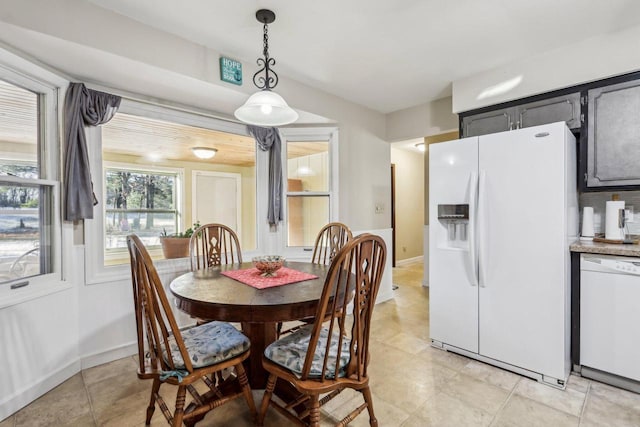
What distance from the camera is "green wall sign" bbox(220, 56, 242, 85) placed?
2.49 meters

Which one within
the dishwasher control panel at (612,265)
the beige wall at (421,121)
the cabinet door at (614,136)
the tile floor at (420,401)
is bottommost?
the tile floor at (420,401)

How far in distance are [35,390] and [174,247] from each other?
1.31 meters

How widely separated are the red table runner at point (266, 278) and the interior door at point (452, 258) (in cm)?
122

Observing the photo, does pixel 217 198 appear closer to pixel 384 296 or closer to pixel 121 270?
pixel 121 270

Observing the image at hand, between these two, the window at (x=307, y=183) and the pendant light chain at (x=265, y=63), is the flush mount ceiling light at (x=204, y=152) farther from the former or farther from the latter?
the pendant light chain at (x=265, y=63)

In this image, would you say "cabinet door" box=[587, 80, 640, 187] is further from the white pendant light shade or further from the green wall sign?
the green wall sign

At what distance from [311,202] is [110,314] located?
7.01 ft

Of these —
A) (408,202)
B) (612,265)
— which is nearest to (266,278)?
(612,265)

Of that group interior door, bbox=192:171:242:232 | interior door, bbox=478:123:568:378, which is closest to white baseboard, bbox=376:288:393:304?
interior door, bbox=478:123:568:378

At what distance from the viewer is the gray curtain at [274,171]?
130 inches

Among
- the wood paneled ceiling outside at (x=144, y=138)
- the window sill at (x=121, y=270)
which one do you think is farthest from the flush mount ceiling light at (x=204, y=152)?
the window sill at (x=121, y=270)

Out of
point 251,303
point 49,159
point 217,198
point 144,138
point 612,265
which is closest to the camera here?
point 251,303

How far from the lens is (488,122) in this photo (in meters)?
2.84

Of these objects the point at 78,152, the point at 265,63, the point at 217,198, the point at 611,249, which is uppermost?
the point at 265,63
